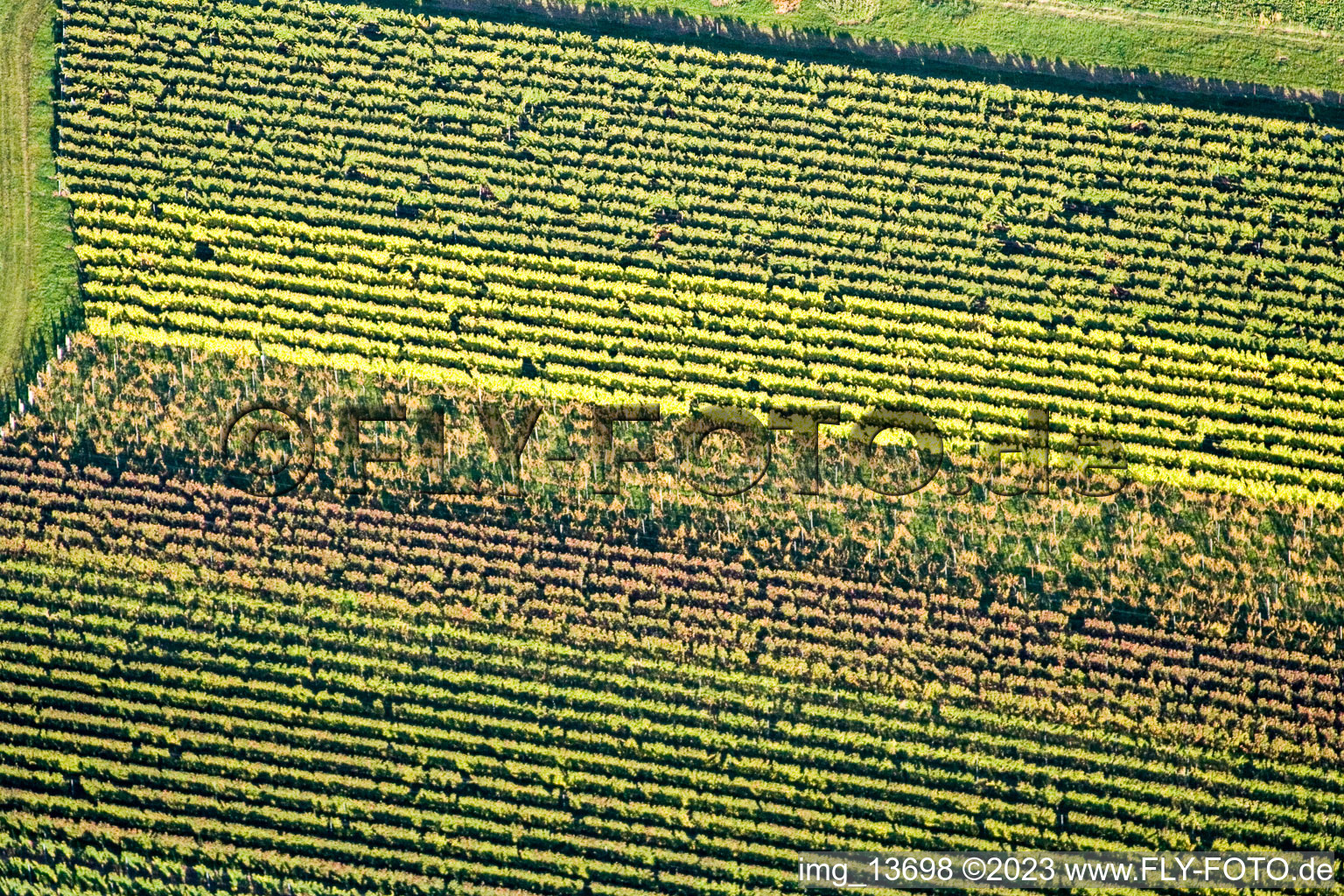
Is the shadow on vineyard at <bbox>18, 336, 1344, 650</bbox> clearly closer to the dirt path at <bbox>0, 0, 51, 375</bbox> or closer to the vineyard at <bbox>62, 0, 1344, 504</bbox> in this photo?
the vineyard at <bbox>62, 0, 1344, 504</bbox>

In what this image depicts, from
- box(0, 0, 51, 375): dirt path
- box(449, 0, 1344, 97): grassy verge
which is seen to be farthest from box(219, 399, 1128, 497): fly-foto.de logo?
box(449, 0, 1344, 97): grassy verge

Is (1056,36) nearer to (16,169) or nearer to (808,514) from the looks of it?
(808,514)

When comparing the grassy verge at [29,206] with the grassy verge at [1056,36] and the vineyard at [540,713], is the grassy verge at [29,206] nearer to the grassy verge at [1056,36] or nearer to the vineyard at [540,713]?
the vineyard at [540,713]

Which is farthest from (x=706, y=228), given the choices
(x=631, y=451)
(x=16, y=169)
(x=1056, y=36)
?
(x=16, y=169)

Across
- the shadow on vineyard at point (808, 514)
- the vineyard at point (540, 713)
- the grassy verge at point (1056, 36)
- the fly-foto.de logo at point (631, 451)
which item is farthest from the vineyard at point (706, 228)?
the vineyard at point (540, 713)

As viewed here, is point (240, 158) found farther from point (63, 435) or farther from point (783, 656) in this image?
point (783, 656)

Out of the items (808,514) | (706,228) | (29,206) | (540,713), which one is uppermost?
(706,228)
